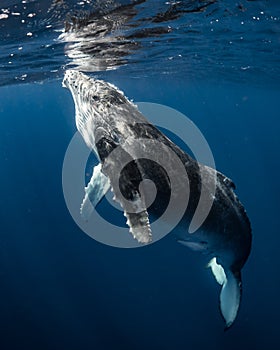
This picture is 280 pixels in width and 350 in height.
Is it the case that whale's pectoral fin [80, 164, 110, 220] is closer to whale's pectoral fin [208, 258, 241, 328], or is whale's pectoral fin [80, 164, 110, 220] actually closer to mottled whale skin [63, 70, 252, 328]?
mottled whale skin [63, 70, 252, 328]

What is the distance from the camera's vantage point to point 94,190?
6516 mm

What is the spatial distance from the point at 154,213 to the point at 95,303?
16.6 m

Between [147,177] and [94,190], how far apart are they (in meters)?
1.51

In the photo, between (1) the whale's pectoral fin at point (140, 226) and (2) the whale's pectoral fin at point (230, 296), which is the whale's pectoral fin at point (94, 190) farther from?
(2) the whale's pectoral fin at point (230, 296)

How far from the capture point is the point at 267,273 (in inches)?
853

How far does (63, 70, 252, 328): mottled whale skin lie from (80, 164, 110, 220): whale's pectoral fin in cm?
2

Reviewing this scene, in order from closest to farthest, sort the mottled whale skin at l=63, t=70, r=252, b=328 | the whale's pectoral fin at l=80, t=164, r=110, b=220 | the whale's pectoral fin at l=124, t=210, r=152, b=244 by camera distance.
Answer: the whale's pectoral fin at l=124, t=210, r=152, b=244 < the mottled whale skin at l=63, t=70, r=252, b=328 < the whale's pectoral fin at l=80, t=164, r=110, b=220

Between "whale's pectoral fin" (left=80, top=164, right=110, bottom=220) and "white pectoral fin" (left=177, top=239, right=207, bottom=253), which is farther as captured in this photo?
"whale's pectoral fin" (left=80, top=164, right=110, bottom=220)

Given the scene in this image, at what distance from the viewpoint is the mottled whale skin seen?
5.08 m

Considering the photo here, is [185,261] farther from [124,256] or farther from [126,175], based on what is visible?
[126,175]

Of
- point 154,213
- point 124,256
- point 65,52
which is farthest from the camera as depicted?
point 124,256

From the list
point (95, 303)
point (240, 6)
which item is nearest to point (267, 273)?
point (95, 303)

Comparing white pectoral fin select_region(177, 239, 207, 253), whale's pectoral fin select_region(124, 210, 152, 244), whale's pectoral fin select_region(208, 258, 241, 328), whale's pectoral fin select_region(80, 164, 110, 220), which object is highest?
whale's pectoral fin select_region(124, 210, 152, 244)

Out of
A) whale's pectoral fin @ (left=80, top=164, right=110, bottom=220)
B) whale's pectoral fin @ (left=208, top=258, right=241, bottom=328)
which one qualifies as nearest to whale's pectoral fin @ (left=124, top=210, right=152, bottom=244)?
whale's pectoral fin @ (left=80, top=164, right=110, bottom=220)
